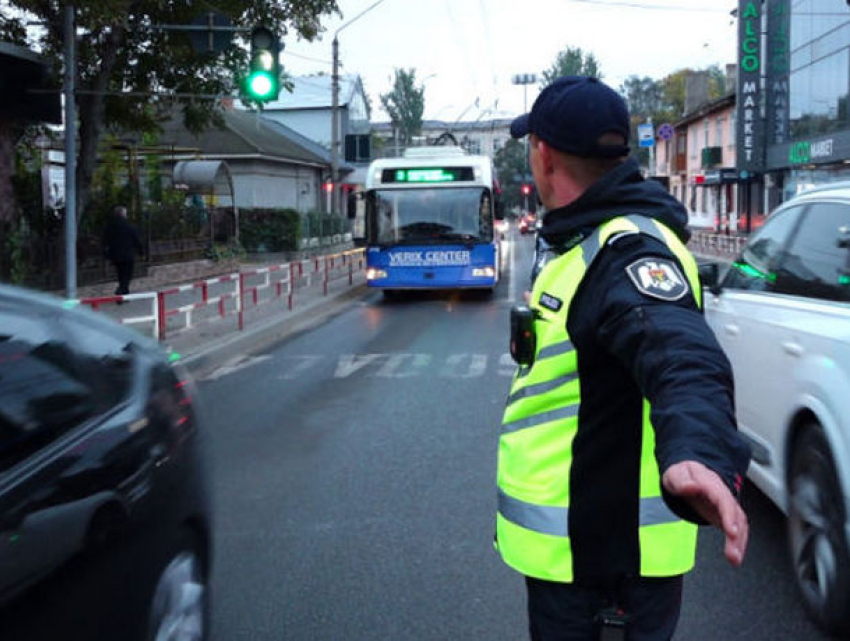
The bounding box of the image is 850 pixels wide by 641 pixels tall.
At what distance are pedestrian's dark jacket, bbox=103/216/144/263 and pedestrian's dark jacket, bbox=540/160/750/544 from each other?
1734cm

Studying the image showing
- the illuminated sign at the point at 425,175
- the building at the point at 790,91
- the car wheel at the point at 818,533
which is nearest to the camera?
the car wheel at the point at 818,533

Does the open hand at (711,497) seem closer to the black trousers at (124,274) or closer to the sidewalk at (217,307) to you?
the sidewalk at (217,307)

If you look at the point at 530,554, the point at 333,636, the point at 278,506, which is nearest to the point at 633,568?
the point at 530,554

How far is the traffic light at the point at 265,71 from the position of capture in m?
12.9

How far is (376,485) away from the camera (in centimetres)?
646

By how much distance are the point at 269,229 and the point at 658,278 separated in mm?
32938

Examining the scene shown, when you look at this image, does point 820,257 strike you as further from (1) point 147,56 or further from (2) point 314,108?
(2) point 314,108

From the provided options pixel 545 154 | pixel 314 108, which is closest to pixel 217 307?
pixel 545 154

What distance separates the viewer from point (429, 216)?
20797 millimetres

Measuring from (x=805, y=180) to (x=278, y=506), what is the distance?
1437 inches

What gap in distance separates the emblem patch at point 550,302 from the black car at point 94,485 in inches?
54.6

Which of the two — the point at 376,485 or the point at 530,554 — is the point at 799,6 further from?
the point at 530,554

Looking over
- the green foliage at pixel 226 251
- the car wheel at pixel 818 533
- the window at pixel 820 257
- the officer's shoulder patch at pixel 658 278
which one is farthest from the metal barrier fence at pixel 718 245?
the officer's shoulder patch at pixel 658 278

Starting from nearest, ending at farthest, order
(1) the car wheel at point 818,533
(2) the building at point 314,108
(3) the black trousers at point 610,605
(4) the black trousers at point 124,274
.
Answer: (3) the black trousers at point 610,605 → (1) the car wheel at point 818,533 → (4) the black trousers at point 124,274 → (2) the building at point 314,108
